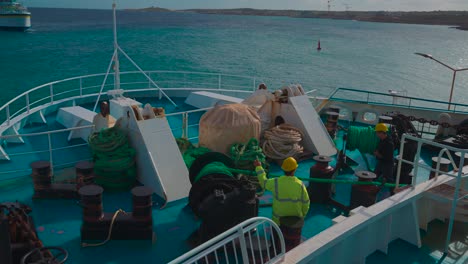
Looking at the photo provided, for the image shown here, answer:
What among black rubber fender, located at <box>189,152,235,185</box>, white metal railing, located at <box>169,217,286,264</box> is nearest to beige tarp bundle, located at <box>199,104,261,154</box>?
black rubber fender, located at <box>189,152,235,185</box>

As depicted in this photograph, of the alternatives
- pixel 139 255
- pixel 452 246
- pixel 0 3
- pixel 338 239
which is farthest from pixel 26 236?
pixel 0 3

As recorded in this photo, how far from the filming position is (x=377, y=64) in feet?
142

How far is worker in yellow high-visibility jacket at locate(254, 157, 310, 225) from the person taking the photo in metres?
4.33

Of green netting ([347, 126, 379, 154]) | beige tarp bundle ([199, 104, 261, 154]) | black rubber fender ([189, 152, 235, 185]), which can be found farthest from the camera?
beige tarp bundle ([199, 104, 261, 154])

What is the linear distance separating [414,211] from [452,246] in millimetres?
571

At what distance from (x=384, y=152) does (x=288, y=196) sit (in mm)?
2695

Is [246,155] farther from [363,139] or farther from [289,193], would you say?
[289,193]

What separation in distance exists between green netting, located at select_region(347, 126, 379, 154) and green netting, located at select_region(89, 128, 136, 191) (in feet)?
11.8

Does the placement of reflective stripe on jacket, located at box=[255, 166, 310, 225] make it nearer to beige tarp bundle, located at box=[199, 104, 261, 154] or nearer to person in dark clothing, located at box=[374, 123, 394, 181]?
person in dark clothing, located at box=[374, 123, 394, 181]

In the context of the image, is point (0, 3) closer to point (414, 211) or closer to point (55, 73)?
point (55, 73)

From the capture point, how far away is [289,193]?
14.3 feet

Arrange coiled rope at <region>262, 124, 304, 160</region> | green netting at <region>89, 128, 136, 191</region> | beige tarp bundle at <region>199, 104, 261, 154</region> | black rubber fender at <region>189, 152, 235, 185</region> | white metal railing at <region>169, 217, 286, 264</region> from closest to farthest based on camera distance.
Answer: white metal railing at <region>169, 217, 286, 264</region>, black rubber fender at <region>189, 152, 235, 185</region>, green netting at <region>89, 128, 136, 191</region>, beige tarp bundle at <region>199, 104, 261, 154</region>, coiled rope at <region>262, 124, 304, 160</region>

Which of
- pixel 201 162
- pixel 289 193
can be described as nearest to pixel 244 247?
pixel 289 193

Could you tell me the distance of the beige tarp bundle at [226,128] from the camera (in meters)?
6.99
